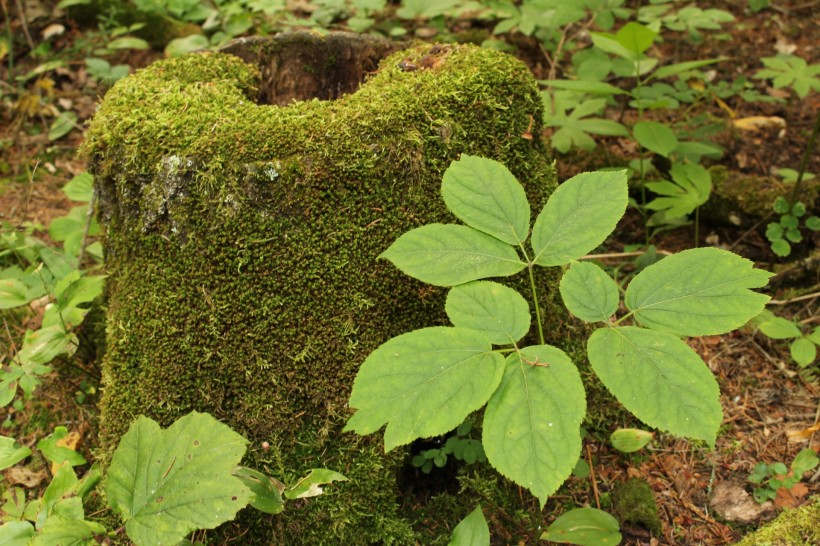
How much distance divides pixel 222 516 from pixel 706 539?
5.27 feet

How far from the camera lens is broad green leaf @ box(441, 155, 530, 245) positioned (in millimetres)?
1800

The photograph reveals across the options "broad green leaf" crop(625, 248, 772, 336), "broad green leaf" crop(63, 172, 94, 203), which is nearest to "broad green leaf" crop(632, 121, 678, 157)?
"broad green leaf" crop(625, 248, 772, 336)

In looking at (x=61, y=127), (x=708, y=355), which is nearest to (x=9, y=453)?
(x=708, y=355)

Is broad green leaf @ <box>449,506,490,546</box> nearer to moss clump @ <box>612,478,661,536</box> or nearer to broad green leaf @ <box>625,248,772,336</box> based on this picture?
moss clump @ <box>612,478,661,536</box>

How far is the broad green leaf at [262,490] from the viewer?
1.88m

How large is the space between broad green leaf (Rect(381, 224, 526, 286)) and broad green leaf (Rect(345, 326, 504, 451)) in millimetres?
196

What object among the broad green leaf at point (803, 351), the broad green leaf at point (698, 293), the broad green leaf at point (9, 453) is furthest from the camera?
the broad green leaf at point (803, 351)

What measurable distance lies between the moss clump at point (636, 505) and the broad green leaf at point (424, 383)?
1.07 meters

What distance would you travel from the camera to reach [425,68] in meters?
2.42

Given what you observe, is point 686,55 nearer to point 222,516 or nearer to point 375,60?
point 375,60

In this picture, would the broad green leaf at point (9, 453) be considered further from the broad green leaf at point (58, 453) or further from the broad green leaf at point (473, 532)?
the broad green leaf at point (473, 532)

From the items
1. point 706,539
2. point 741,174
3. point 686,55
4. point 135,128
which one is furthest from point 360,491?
point 686,55

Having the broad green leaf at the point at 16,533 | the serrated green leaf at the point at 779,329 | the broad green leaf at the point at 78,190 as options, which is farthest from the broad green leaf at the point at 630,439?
the broad green leaf at the point at 78,190

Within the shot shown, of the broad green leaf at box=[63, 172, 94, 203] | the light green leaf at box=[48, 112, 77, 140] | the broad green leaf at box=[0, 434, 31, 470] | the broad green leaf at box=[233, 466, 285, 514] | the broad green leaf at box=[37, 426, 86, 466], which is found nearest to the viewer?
the broad green leaf at box=[233, 466, 285, 514]
